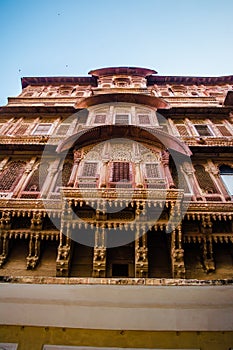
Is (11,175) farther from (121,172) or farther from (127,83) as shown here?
(127,83)

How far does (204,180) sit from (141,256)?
3.90m

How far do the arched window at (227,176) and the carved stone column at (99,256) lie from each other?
4.54 meters

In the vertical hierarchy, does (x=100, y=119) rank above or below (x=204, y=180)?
above

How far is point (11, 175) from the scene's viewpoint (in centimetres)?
954

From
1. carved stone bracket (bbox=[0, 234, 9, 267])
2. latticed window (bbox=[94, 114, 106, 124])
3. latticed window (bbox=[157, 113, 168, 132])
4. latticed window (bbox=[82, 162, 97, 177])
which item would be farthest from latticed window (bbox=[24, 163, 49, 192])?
latticed window (bbox=[157, 113, 168, 132])

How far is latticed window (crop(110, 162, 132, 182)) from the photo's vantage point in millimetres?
8573

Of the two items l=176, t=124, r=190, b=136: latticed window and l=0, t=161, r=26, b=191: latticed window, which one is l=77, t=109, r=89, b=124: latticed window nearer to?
l=0, t=161, r=26, b=191: latticed window

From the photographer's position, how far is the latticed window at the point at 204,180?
8804mm

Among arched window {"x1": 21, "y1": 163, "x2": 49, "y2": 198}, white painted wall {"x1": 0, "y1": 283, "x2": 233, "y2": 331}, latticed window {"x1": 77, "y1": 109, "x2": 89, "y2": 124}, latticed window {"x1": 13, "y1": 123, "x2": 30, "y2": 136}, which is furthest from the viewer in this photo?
latticed window {"x1": 77, "y1": 109, "x2": 89, "y2": 124}

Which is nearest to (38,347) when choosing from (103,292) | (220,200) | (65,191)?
(103,292)

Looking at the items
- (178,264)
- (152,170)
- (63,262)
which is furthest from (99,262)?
(152,170)

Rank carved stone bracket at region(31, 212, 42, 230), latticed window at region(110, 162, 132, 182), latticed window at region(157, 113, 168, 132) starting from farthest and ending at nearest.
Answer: latticed window at region(157, 113, 168, 132) < latticed window at region(110, 162, 132, 182) < carved stone bracket at region(31, 212, 42, 230)

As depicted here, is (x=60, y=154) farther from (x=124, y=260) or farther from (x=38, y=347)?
Result: (x=38, y=347)

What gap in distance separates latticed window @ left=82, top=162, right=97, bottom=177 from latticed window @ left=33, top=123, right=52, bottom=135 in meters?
4.01
